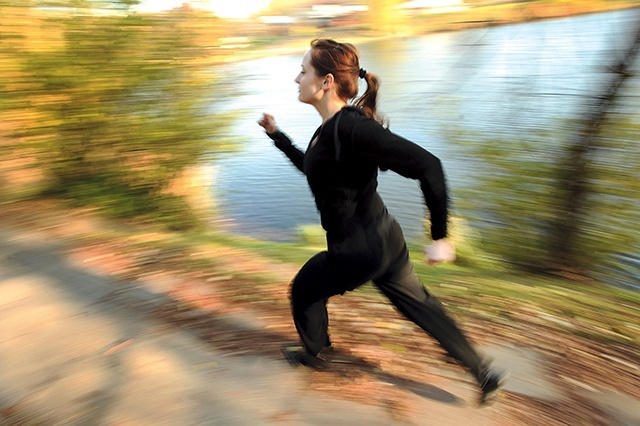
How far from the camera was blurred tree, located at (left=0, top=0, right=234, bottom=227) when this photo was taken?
19.8ft

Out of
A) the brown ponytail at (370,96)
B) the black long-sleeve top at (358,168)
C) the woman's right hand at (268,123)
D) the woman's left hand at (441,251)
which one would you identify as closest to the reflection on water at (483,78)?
the woman's right hand at (268,123)

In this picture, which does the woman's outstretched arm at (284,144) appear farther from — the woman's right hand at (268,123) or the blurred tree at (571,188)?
the blurred tree at (571,188)

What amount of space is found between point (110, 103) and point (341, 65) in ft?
15.9

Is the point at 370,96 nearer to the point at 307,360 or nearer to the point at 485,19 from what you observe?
the point at 307,360

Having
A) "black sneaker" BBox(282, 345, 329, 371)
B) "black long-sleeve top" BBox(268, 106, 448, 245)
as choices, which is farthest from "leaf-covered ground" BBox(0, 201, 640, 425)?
"black long-sleeve top" BBox(268, 106, 448, 245)

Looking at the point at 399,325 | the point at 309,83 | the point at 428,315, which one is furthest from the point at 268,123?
the point at 399,325

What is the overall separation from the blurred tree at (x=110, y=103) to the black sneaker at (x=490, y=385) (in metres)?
5.15

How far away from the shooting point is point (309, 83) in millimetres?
2279

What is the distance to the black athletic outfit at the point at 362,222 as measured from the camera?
2.02 meters

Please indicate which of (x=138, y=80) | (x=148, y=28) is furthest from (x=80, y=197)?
(x=148, y=28)

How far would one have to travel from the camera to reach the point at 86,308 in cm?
366

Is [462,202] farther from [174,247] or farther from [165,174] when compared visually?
[165,174]

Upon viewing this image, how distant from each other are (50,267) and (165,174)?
2.63 meters

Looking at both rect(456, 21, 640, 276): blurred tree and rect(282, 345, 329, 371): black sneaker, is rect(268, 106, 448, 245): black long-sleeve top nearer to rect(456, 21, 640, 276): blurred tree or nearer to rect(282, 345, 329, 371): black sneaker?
rect(282, 345, 329, 371): black sneaker
